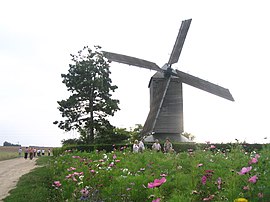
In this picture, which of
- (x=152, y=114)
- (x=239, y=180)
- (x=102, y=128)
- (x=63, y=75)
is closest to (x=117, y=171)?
(x=239, y=180)

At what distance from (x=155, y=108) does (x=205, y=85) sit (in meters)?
4.52

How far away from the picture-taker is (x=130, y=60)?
2620 cm

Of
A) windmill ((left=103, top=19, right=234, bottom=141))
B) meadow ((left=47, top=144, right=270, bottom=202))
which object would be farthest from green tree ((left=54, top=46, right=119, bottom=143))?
meadow ((left=47, top=144, right=270, bottom=202))

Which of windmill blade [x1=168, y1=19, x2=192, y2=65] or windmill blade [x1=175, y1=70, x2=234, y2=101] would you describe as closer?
windmill blade [x1=175, y1=70, x2=234, y2=101]

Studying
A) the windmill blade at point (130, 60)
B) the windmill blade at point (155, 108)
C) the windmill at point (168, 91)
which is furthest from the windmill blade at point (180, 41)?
the windmill blade at point (155, 108)

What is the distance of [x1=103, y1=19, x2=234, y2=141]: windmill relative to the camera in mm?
25875

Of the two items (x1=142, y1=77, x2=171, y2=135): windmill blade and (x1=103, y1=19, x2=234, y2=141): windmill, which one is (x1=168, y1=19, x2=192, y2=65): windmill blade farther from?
(x1=142, y1=77, x2=171, y2=135): windmill blade

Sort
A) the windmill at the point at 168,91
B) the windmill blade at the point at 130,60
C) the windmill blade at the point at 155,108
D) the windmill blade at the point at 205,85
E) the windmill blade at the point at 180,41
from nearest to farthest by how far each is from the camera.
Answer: the windmill blade at the point at 155,108
the windmill blade at the point at 130,60
the windmill at the point at 168,91
the windmill blade at the point at 205,85
the windmill blade at the point at 180,41

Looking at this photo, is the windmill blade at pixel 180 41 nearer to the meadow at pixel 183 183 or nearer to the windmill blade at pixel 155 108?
the windmill blade at pixel 155 108

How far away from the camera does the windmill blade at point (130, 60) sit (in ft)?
84.0

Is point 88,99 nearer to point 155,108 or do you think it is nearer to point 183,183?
point 155,108

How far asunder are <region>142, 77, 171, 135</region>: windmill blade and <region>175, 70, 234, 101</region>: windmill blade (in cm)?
144

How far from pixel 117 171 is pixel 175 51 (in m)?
21.6

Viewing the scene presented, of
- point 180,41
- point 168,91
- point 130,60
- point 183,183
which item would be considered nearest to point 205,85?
point 168,91
